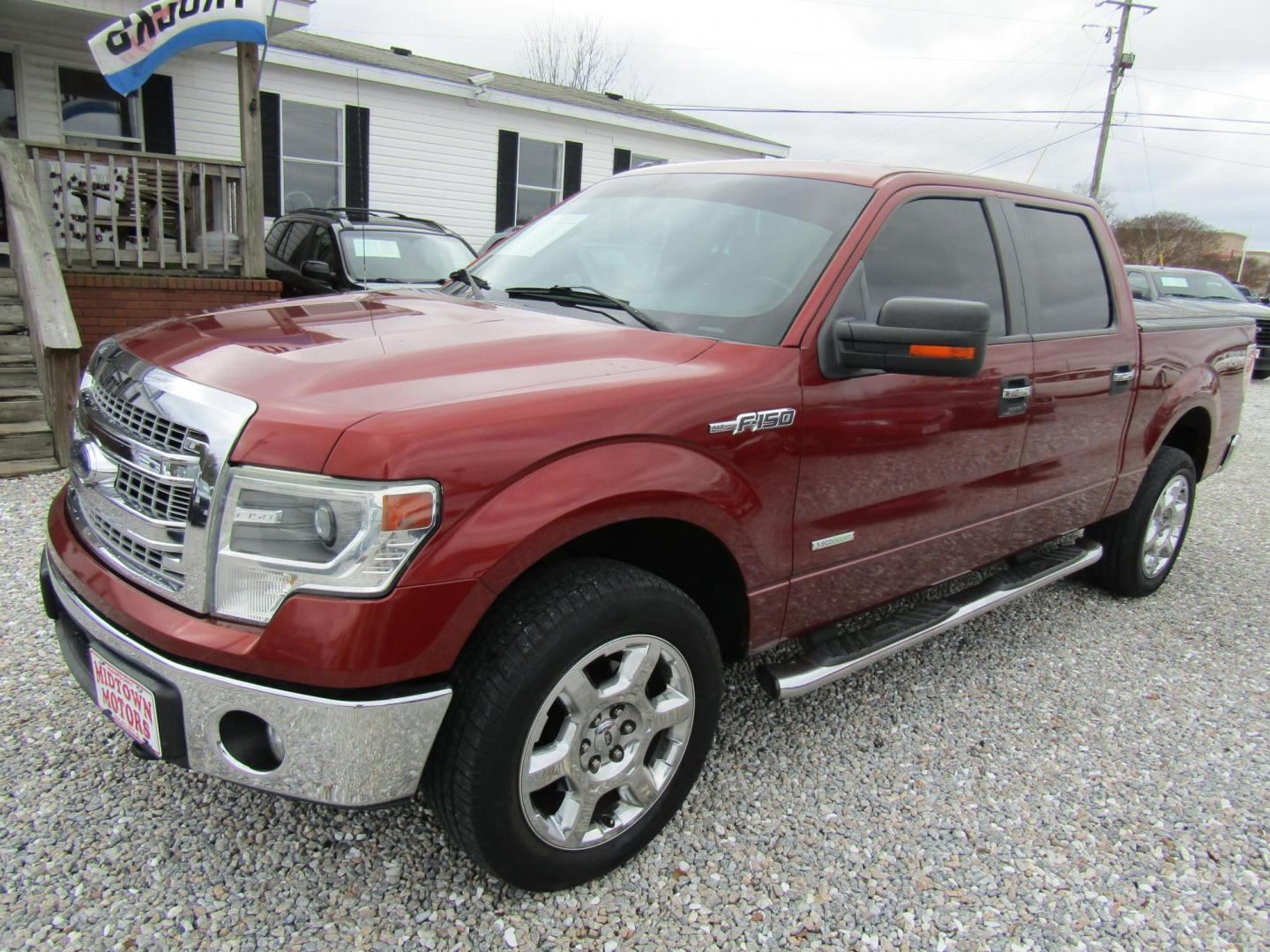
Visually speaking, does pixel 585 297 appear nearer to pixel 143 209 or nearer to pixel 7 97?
pixel 143 209

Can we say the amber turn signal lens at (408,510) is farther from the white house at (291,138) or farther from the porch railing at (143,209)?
the porch railing at (143,209)

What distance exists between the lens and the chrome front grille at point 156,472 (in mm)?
1899

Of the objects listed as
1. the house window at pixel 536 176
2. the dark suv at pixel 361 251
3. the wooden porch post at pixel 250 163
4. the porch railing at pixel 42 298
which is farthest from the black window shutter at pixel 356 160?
the porch railing at pixel 42 298

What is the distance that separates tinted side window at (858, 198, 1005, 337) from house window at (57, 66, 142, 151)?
10152 mm

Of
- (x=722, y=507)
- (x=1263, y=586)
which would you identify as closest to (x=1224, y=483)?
(x=1263, y=586)

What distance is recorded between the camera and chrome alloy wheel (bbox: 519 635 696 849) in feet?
7.02

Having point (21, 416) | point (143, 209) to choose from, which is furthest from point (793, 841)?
point (143, 209)

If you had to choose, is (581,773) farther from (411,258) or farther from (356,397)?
(411,258)

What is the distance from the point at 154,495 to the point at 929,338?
76.3 inches

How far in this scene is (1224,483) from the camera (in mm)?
8031

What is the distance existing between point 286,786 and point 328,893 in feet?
1.70

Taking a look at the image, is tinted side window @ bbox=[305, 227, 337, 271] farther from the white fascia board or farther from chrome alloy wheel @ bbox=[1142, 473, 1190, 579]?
chrome alloy wheel @ bbox=[1142, 473, 1190, 579]

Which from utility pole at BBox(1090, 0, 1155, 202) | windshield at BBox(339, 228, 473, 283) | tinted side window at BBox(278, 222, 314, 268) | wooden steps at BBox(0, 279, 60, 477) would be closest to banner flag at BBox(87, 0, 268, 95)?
windshield at BBox(339, 228, 473, 283)

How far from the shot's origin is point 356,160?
12.6 metres
